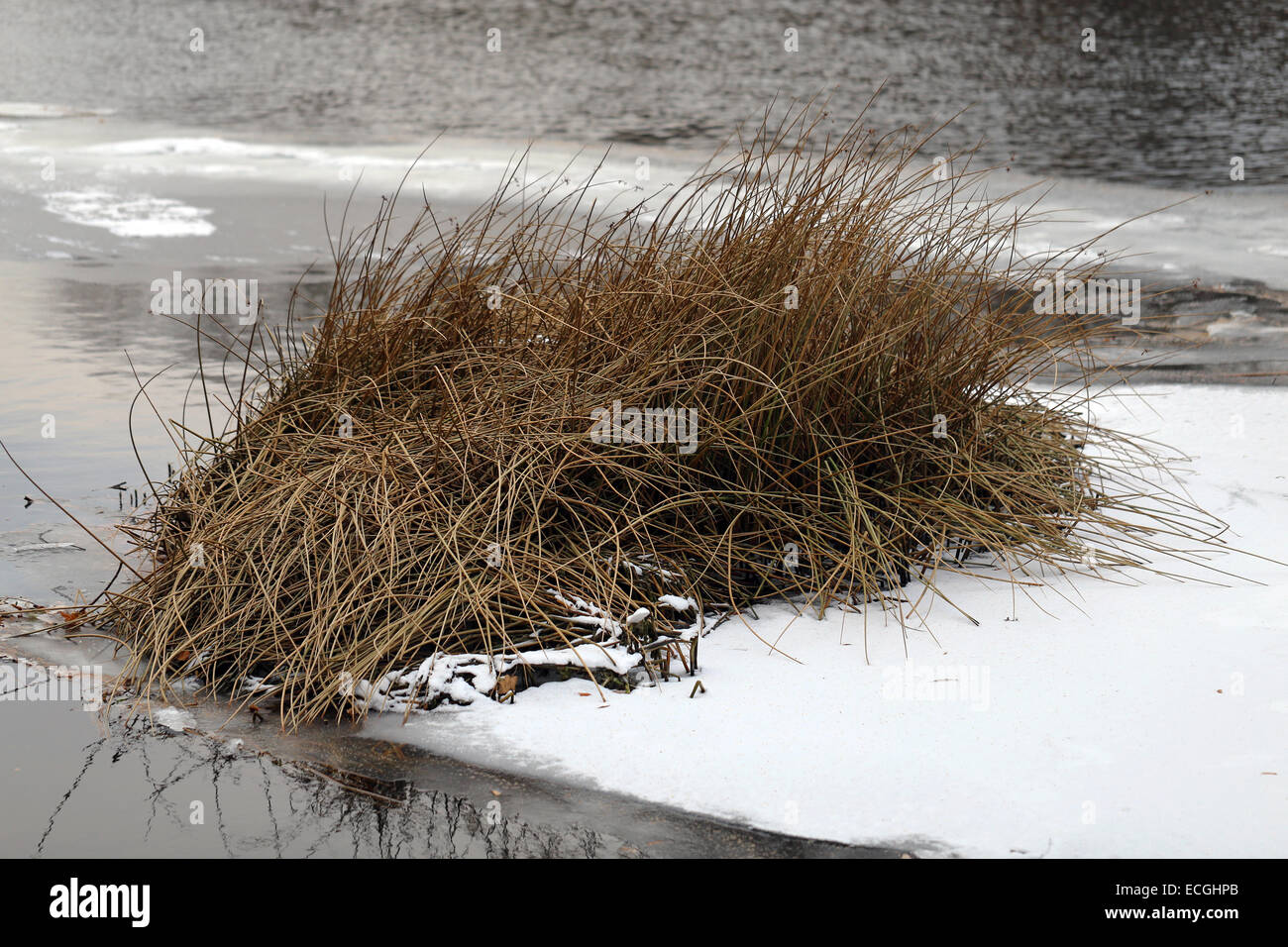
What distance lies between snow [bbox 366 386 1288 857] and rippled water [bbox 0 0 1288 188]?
19.7ft

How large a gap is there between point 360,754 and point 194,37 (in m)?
20.6

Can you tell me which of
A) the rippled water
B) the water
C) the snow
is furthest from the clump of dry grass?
the rippled water

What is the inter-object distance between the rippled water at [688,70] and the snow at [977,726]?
236 inches

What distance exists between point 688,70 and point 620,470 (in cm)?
1501

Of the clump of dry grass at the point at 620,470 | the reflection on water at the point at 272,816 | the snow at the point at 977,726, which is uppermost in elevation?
the clump of dry grass at the point at 620,470

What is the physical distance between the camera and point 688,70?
57.4 feet

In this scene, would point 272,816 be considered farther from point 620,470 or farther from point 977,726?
point 977,726

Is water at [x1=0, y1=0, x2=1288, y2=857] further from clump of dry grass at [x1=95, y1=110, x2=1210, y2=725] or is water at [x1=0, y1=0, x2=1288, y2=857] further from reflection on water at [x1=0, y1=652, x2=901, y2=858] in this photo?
clump of dry grass at [x1=95, y1=110, x2=1210, y2=725]

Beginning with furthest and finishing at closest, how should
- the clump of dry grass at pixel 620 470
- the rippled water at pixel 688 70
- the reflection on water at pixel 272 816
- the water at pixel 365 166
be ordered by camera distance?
1. the rippled water at pixel 688 70
2. the clump of dry grass at pixel 620 470
3. the water at pixel 365 166
4. the reflection on water at pixel 272 816

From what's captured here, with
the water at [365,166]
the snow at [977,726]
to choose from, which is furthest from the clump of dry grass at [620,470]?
the water at [365,166]

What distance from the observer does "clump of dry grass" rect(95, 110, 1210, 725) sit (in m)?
3.31

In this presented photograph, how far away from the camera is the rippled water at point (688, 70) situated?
43.3ft

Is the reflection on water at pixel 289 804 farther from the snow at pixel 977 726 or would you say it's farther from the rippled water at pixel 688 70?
the rippled water at pixel 688 70

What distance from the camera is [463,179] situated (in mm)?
10422
